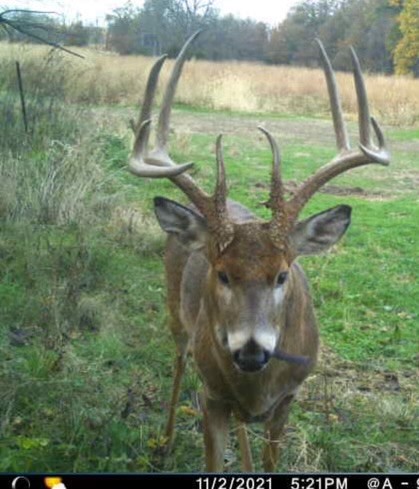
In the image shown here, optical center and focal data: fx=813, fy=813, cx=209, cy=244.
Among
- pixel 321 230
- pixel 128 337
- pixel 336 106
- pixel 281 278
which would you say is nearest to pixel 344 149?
pixel 336 106

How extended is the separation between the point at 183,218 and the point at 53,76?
699cm

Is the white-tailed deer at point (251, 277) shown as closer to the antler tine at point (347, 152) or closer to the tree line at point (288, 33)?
the antler tine at point (347, 152)

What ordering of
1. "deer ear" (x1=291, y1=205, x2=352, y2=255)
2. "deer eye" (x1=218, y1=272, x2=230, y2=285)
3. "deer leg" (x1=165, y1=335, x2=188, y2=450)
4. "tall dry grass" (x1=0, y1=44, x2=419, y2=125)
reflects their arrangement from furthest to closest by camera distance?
"tall dry grass" (x1=0, y1=44, x2=419, y2=125)
"deer leg" (x1=165, y1=335, x2=188, y2=450)
"deer ear" (x1=291, y1=205, x2=352, y2=255)
"deer eye" (x1=218, y1=272, x2=230, y2=285)

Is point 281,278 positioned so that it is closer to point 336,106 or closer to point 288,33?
point 336,106

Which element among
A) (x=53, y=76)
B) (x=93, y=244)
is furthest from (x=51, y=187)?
(x=53, y=76)

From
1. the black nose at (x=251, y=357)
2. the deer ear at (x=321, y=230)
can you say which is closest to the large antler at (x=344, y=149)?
Answer: the deer ear at (x=321, y=230)

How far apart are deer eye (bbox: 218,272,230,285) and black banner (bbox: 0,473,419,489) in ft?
2.66

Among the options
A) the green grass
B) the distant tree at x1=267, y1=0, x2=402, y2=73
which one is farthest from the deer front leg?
the distant tree at x1=267, y1=0, x2=402, y2=73

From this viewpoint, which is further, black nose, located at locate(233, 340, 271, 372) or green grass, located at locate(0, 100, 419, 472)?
green grass, located at locate(0, 100, 419, 472)

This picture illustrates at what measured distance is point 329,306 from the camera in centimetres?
700

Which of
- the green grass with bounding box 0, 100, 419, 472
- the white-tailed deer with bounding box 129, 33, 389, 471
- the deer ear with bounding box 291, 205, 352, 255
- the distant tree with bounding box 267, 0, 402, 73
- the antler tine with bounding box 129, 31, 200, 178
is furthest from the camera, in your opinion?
the distant tree with bounding box 267, 0, 402, 73

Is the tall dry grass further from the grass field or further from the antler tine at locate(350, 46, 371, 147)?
the antler tine at locate(350, 46, 371, 147)

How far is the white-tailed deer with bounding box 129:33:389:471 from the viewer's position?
3.43 m

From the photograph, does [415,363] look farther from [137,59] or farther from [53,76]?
[137,59]
